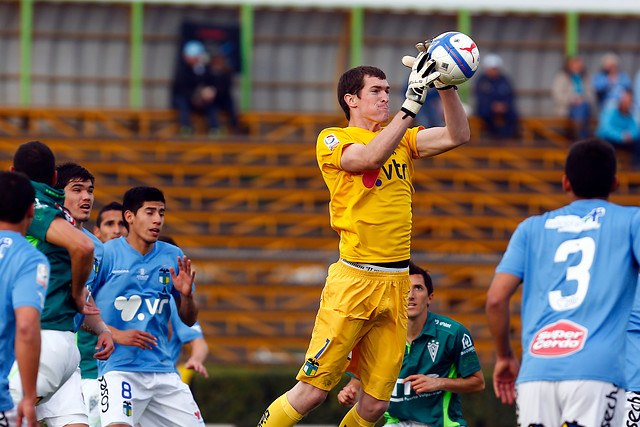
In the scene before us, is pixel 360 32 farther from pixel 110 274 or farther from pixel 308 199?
pixel 110 274

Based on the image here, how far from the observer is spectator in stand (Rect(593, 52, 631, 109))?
21.1m

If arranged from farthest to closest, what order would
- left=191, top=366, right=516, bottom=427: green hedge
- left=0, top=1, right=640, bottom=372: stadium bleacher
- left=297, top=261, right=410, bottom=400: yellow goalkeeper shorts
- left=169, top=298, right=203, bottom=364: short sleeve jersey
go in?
left=0, top=1, right=640, bottom=372: stadium bleacher, left=191, top=366, right=516, bottom=427: green hedge, left=169, top=298, right=203, bottom=364: short sleeve jersey, left=297, top=261, right=410, bottom=400: yellow goalkeeper shorts

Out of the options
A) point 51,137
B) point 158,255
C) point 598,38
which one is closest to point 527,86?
point 598,38

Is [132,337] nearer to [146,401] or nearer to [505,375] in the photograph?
[146,401]

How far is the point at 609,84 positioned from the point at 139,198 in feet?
49.4

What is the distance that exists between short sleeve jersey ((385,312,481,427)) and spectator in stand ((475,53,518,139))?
541 inches

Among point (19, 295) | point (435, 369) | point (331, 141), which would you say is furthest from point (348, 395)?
point (19, 295)

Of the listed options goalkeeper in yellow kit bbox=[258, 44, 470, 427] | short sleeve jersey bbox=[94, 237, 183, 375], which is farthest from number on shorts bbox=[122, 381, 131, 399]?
goalkeeper in yellow kit bbox=[258, 44, 470, 427]

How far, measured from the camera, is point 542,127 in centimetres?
2305

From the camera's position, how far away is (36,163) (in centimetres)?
662

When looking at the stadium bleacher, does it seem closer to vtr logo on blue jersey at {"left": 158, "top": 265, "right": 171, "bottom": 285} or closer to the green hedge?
the green hedge

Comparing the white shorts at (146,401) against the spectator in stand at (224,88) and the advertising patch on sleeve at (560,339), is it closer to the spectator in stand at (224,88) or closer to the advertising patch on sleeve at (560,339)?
the advertising patch on sleeve at (560,339)

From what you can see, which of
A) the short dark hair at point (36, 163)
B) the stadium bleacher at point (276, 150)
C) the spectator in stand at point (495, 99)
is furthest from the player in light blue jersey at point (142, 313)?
the spectator in stand at point (495, 99)

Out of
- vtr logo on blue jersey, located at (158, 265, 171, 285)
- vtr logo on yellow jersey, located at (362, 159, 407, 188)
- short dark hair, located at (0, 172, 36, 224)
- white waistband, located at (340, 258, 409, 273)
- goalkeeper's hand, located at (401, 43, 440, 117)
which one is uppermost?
goalkeeper's hand, located at (401, 43, 440, 117)
